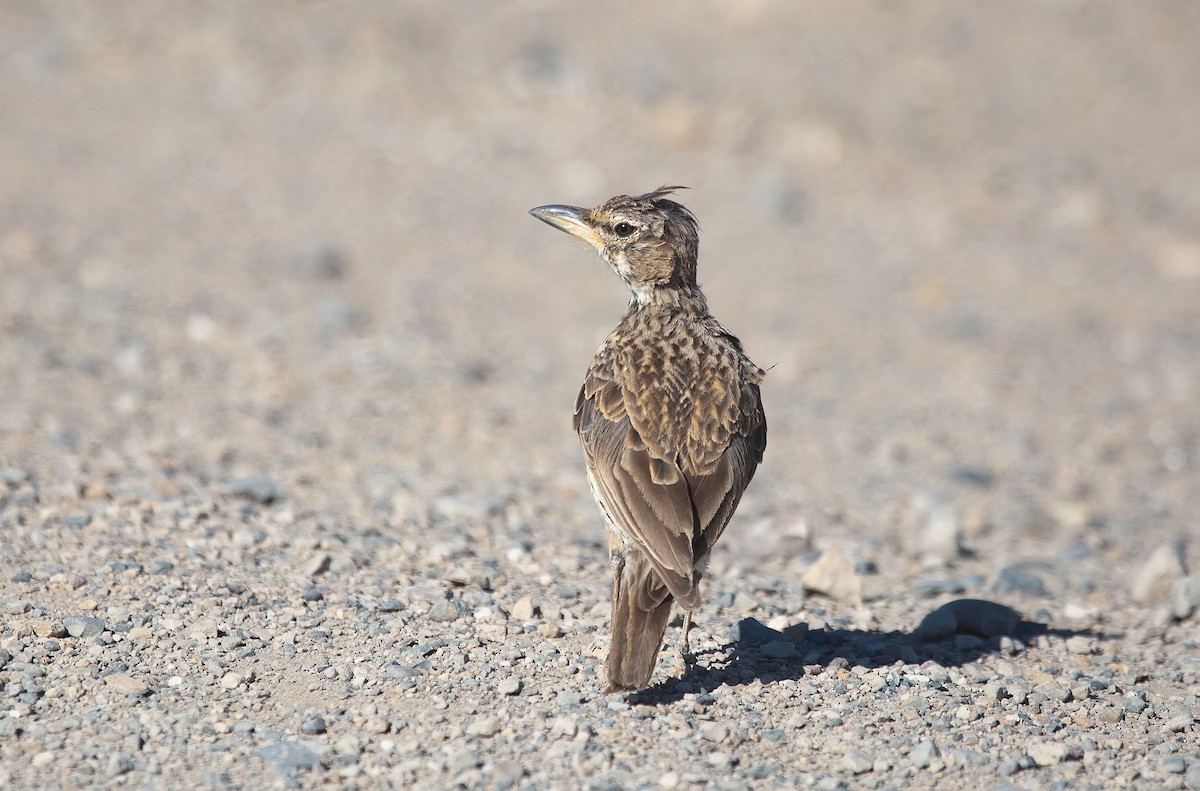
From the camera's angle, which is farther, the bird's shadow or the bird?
the bird's shadow

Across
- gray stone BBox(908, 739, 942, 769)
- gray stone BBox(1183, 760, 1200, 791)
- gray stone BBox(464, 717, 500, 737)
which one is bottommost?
gray stone BBox(464, 717, 500, 737)

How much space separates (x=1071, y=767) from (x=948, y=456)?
4.97 meters

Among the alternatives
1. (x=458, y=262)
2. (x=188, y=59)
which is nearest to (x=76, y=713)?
(x=458, y=262)

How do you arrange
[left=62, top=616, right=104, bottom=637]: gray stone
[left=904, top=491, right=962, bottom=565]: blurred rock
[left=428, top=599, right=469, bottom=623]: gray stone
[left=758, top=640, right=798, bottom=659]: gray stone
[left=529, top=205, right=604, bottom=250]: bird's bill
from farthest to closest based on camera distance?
1. [left=904, top=491, right=962, bottom=565]: blurred rock
2. [left=529, top=205, right=604, bottom=250]: bird's bill
3. [left=428, top=599, right=469, bottom=623]: gray stone
4. [left=758, top=640, right=798, bottom=659]: gray stone
5. [left=62, top=616, right=104, bottom=637]: gray stone

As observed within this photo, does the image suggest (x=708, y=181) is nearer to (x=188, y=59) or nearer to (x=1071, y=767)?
(x=188, y=59)

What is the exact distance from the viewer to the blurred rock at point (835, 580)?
22.4ft

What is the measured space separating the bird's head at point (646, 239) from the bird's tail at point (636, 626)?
1.75m

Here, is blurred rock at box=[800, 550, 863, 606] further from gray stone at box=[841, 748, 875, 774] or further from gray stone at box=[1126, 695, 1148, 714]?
gray stone at box=[841, 748, 875, 774]

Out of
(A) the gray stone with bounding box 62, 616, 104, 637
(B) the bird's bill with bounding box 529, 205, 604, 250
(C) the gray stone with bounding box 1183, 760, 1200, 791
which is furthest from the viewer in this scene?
(B) the bird's bill with bounding box 529, 205, 604, 250

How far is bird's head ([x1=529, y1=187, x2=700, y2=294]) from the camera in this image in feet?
21.1

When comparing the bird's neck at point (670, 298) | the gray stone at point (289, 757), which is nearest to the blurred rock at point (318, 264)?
the bird's neck at point (670, 298)

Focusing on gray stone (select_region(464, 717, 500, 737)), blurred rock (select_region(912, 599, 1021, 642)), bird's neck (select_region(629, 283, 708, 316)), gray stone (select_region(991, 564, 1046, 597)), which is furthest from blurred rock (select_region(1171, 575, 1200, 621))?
gray stone (select_region(464, 717, 500, 737))

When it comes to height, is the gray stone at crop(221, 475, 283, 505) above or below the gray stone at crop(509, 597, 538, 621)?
above

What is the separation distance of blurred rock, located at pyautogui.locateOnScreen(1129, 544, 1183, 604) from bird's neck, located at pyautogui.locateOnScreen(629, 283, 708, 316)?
3.00m
